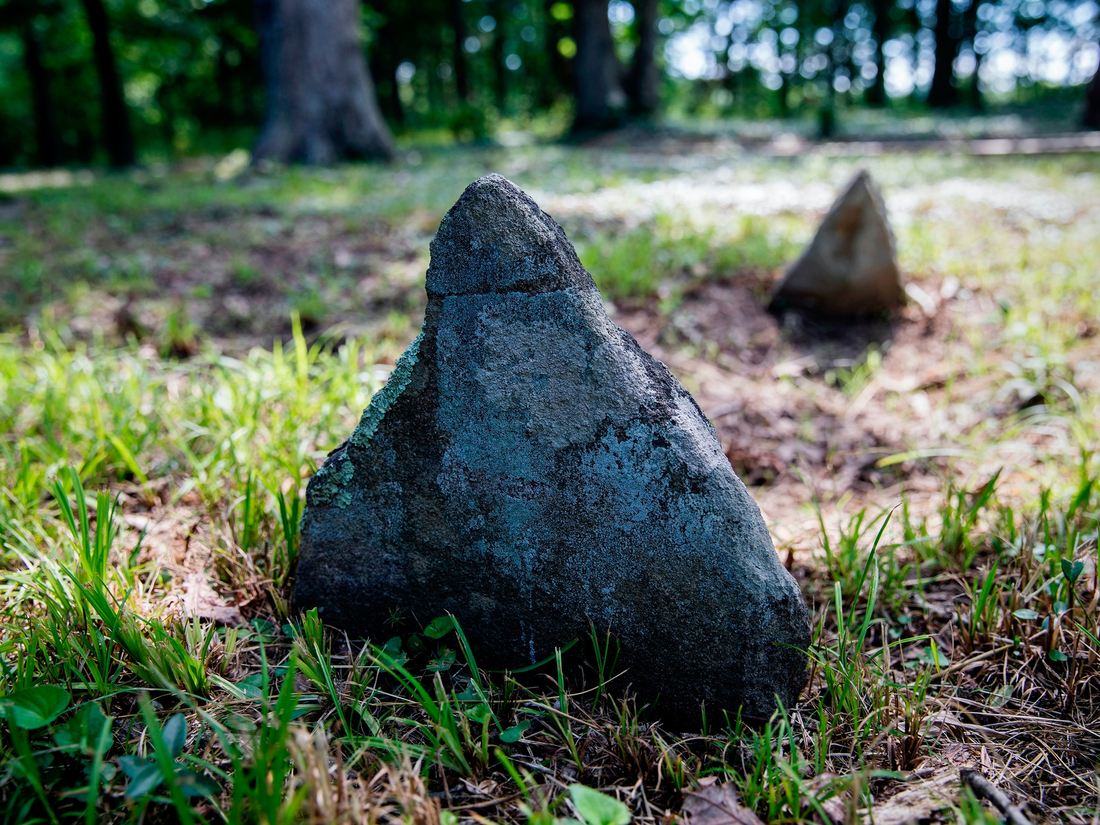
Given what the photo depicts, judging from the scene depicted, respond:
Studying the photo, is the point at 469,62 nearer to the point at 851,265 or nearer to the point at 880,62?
the point at 880,62

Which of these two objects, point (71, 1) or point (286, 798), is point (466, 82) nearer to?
point (71, 1)

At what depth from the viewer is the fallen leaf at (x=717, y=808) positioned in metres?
1.12

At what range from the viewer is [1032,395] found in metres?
2.89

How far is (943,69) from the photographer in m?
22.9

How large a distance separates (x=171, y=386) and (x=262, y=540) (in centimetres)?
153

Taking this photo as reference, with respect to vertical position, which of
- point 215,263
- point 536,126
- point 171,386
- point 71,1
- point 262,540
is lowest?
point 262,540

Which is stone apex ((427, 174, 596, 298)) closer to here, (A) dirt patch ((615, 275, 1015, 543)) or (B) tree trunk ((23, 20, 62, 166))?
(A) dirt patch ((615, 275, 1015, 543))

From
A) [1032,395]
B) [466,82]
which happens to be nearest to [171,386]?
[1032,395]

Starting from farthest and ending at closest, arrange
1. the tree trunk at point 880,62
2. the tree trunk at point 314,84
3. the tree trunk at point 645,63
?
the tree trunk at point 880,62, the tree trunk at point 645,63, the tree trunk at point 314,84

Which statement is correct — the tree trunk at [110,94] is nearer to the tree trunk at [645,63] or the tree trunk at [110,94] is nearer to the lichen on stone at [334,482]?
the tree trunk at [645,63]

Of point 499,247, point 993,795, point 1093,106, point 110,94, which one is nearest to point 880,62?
point 1093,106

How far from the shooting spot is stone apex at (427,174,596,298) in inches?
53.7

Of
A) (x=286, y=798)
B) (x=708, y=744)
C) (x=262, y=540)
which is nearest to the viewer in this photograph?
(x=286, y=798)

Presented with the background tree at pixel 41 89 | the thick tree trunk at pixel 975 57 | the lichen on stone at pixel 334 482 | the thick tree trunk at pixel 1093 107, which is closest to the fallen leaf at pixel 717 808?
the lichen on stone at pixel 334 482
